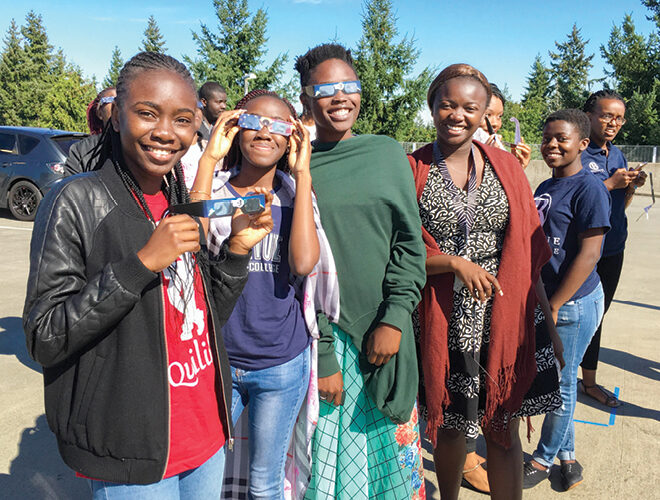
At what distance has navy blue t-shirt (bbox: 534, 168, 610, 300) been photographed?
2.62 metres

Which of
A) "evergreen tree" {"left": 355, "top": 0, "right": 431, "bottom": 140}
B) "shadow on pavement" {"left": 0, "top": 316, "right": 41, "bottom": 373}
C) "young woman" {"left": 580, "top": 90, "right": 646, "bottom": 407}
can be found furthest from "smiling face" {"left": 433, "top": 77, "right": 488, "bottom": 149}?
"evergreen tree" {"left": 355, "top": 0, "right": 431, "bottom": 140}

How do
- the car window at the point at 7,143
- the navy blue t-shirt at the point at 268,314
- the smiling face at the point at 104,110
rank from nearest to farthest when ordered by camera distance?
the navy blue t-shirt at the point at 268,314 → the smiling face at the point at 104,110 → the car window at the point at 7,143

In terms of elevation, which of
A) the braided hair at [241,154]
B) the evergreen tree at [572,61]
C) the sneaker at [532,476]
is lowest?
the sneaker at [532,476]

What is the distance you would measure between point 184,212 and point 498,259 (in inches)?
57.3

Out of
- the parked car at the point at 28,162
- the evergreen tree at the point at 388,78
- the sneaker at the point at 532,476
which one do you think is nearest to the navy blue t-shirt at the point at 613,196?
the sneaker at the point at 532,476

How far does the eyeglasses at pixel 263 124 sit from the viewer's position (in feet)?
6.66

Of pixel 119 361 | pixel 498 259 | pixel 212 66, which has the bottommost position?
pixel 119 361

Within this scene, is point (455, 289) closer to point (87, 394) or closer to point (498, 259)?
point (498, 259)

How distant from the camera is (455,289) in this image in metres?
2.23

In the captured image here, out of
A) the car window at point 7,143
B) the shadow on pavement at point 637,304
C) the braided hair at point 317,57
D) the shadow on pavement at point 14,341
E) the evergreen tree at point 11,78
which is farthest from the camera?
the evergreen tree at point 11,78

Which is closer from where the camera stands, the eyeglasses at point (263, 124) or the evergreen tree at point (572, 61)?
the eyeglasses at point (263, 124)

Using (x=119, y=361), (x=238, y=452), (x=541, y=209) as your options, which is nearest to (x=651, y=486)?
(x=541, y=209)

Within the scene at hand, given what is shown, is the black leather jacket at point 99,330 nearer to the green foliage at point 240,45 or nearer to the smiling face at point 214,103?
the smiling face at point 214,103

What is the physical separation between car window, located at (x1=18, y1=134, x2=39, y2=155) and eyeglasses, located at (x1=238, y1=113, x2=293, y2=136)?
991 cm
